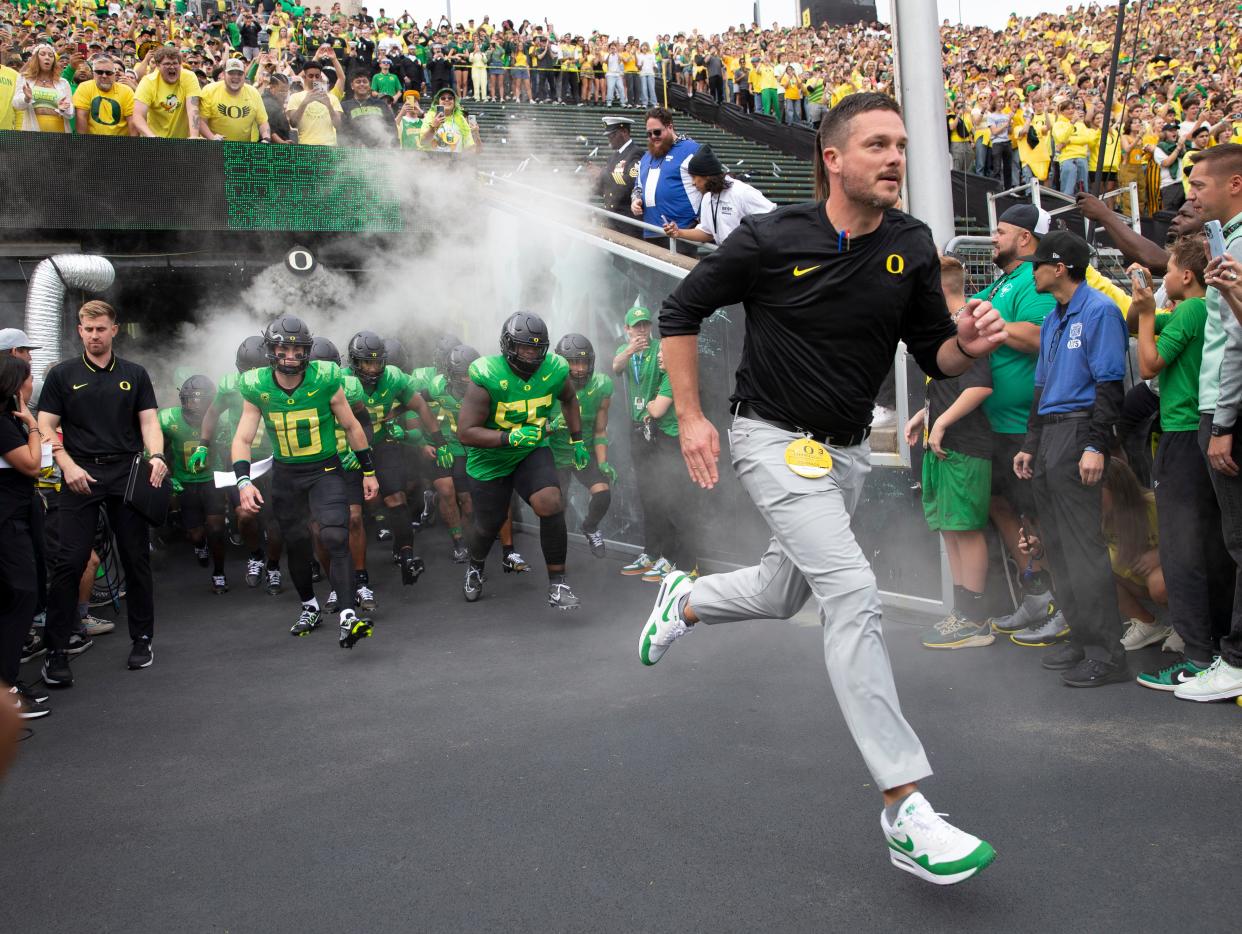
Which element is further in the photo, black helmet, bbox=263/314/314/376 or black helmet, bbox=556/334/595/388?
black helmet, bbox=556/334/595/388

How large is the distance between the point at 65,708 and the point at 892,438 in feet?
17.1

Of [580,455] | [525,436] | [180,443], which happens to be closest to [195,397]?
[180,443]

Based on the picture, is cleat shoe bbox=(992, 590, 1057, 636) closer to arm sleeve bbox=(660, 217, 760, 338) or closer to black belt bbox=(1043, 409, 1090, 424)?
black belt bbox=(1043, 409, 1090, 424)

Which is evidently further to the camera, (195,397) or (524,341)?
(195,397)

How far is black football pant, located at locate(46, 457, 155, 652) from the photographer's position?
21.0 ft

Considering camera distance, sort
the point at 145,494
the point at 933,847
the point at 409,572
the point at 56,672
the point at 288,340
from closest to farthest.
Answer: the point at 933,847 < the point at 56,672 < the point at 145,494 < the point at 288,340 < the point at 409,572

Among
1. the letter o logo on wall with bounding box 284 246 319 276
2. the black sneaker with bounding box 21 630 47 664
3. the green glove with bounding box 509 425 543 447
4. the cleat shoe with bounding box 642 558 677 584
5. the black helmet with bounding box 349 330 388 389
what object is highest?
the letter o logo on wall with bounding box 284 246 319 276

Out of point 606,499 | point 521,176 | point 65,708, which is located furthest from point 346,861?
point 521,176

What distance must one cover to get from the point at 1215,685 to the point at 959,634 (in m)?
1.47

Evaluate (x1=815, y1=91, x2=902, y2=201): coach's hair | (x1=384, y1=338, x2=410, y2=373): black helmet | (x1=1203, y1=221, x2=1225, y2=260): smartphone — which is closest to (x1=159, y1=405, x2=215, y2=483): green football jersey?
(x1=384, y1=338, x2=410, y2=373): black helmet

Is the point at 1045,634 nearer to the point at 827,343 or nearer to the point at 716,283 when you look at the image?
the point at 827,343

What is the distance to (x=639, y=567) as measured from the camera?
8.85 meters

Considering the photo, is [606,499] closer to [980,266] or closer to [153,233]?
[980,266]

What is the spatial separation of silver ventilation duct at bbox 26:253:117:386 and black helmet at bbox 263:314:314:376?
12.3 feet
